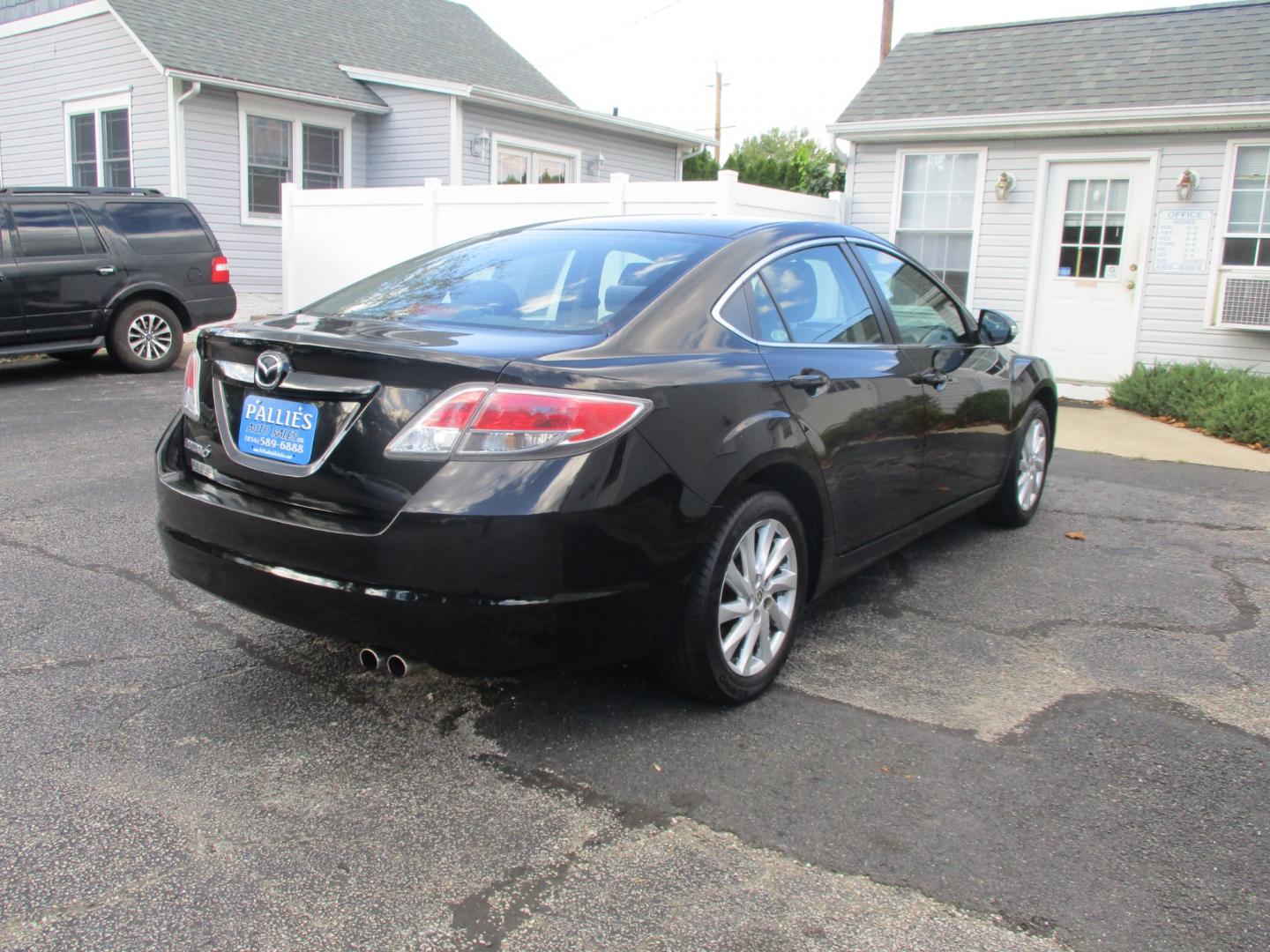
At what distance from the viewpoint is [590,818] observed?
108 inches

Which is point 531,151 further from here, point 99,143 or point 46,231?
point 46,231

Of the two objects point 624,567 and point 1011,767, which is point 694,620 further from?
point 1011,767

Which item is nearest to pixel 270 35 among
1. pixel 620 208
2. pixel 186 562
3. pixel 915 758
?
pixel 620 208

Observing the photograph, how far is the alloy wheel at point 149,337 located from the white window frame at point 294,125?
5561 millimetres

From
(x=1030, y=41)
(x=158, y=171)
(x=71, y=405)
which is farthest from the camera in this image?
(x=158, y=171)

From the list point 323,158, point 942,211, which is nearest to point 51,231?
point 323,158

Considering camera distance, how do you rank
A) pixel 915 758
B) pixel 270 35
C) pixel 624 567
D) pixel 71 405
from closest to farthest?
1. pixel 624 567
2. pixel 915 758
3. pixel 71 405
4. pixel 270 35

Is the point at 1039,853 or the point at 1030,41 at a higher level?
the point at 1030,41

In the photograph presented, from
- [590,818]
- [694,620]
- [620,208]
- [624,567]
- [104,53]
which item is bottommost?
[590,818]

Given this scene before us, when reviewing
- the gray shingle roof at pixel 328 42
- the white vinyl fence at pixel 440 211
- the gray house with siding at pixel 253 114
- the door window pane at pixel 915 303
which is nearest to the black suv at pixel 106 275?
the white vinyl fence at pixel 440 211

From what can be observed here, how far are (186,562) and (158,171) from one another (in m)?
13.8

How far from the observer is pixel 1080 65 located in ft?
39.9

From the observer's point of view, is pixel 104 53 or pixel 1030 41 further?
pixel 104 53

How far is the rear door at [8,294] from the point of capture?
9609 mm
